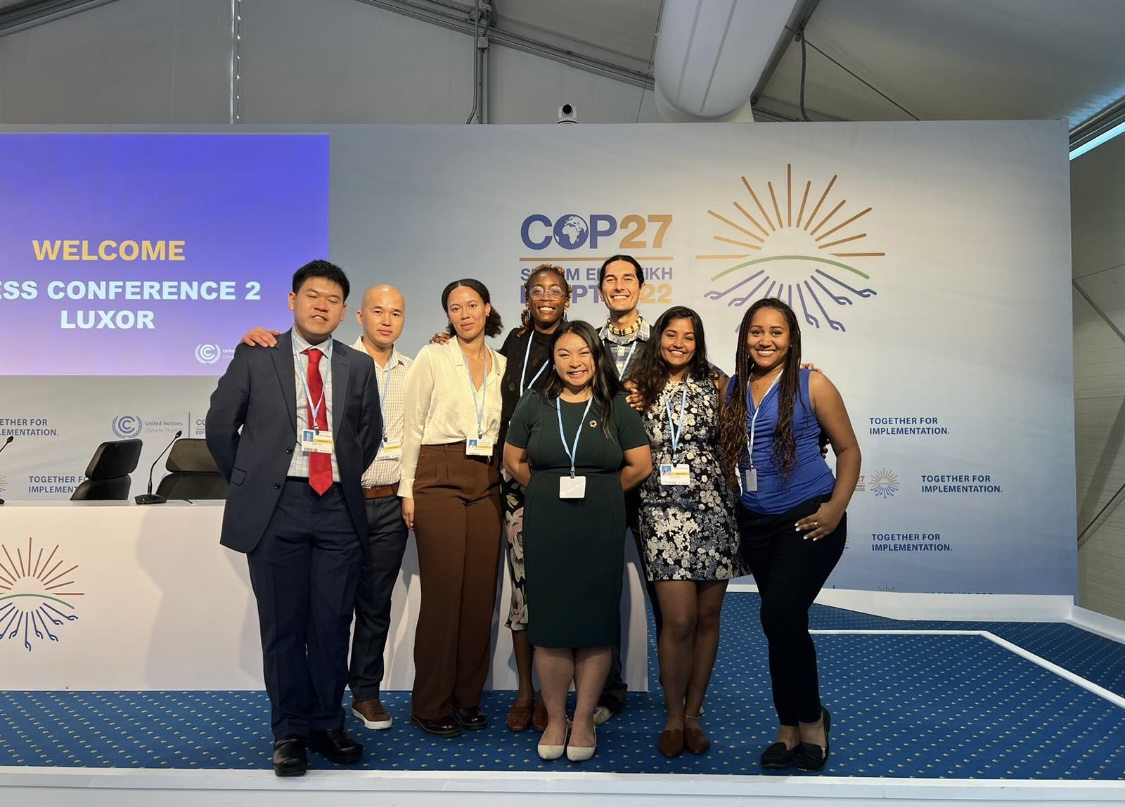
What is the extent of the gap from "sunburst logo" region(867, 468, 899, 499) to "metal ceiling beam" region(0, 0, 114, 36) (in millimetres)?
7676

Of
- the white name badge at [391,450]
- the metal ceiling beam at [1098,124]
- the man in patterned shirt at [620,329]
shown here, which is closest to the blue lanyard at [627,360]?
the man in patterned shirt at [620,329]

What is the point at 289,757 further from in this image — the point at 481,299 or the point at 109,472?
the point at 109,472

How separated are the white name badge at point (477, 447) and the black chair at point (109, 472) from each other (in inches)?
100

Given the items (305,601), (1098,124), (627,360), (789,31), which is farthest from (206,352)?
(1098,124)

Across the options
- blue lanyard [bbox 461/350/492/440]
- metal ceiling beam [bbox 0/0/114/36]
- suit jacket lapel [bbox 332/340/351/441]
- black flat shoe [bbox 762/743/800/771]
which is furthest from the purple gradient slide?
black flat shoe [bbox 762/743/800/771]

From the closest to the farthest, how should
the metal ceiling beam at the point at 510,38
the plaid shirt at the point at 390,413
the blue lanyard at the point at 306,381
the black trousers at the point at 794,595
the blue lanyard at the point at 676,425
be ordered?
the black trousers at the point at 794,595 < the blue lanyard at the point at 306,381 < the blue lanyard at the point at 676,425 < the plaid shirt at the point at 390,413 < the metal ceiling beam at the point at 510,38

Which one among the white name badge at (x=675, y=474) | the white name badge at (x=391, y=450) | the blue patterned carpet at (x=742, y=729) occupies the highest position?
the white name badge at (x=391, y=450)

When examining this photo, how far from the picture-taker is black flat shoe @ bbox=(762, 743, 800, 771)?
231 centimetres

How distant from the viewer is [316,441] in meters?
2.36

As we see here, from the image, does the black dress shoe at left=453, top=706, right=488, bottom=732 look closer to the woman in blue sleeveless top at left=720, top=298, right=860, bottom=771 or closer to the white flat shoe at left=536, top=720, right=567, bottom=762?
the white flat shoe at left=536, top=720, right=567, bottom=762

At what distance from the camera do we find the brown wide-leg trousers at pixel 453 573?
2.67 metres

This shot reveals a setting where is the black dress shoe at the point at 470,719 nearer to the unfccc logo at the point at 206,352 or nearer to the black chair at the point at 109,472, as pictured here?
the black chair at the point at 109,472

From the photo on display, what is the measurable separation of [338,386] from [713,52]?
360 centimetres

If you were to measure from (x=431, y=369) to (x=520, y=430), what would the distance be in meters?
0.45
